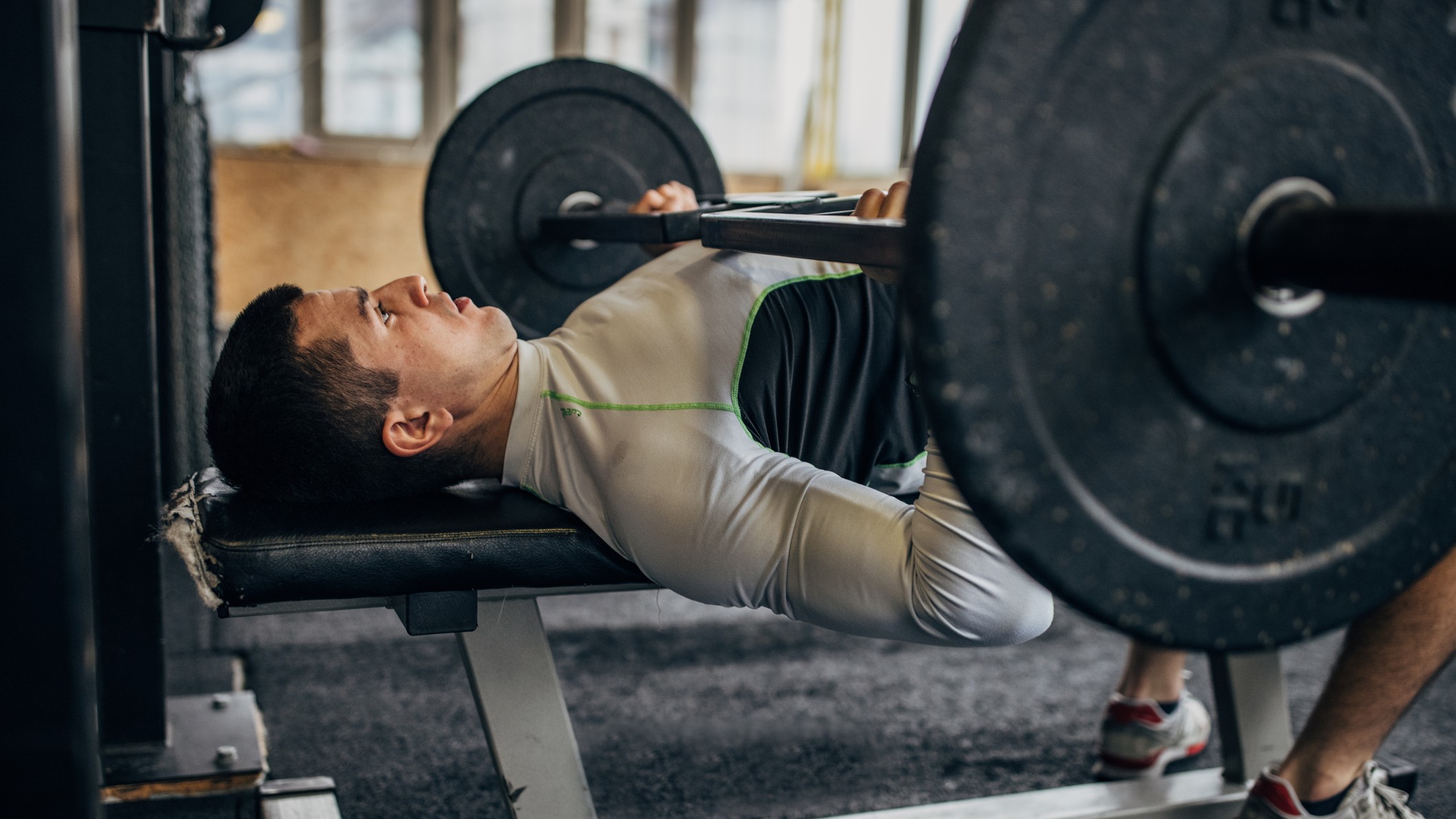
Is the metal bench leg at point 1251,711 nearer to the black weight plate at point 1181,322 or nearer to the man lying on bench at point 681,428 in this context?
the man lying on bench at point 681,428

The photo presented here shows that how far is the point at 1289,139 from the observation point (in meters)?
0.57

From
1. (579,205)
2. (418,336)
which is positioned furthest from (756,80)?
(418,336)

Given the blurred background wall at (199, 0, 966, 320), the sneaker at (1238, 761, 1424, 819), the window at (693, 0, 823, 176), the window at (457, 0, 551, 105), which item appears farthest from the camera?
the window at (693, 0, 823, 176)

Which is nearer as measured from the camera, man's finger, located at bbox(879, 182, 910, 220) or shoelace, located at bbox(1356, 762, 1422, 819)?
man's finger, located at bbox(879, 182, 910, 220)

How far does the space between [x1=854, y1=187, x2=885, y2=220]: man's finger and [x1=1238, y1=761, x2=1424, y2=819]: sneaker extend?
0.80 meters

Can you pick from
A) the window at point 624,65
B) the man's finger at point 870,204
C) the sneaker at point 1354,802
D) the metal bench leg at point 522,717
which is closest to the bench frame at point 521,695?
the metal bench leg at point 522,717

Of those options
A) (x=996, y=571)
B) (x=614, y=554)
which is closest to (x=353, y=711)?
(x=614, y=554)

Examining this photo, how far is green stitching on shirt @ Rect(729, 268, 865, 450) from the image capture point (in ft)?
3.42

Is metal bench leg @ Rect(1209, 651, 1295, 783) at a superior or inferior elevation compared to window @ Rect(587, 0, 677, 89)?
inferior

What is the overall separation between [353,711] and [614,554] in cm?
90

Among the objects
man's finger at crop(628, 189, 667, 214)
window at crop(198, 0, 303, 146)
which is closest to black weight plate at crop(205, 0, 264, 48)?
man's finger at crop(628, 189, 667, 214)

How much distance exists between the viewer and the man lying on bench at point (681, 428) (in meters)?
0.91

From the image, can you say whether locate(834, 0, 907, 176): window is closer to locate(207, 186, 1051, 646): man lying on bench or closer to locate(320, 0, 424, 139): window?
locate(320, 0, 424, 139): window

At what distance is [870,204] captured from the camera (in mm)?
949
